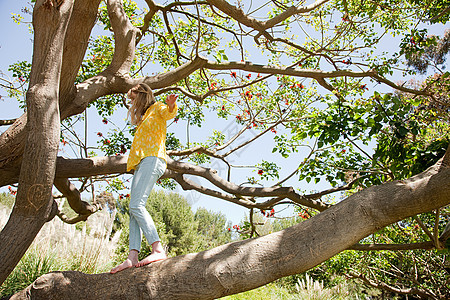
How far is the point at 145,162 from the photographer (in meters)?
2.37

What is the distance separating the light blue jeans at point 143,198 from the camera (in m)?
2.25

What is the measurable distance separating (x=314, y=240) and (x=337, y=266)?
4578 mm

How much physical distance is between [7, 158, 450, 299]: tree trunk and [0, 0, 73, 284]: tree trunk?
1.34 ft

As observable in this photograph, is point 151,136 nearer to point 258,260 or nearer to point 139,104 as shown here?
point 139,104

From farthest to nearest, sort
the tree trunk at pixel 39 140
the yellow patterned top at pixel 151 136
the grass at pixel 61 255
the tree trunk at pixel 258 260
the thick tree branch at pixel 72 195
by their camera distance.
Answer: the grass at pixel 61 255 → the thick tree branch at pixel 72 195 → the yellow patterned top at pixel 151 136 → the tree trunk at pixel 39 140 → the tree trunk at pixel 258 260

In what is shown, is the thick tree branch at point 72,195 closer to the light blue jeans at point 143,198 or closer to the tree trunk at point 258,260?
the light blue jeans at point 143,198

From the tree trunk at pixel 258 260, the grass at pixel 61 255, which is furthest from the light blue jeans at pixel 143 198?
the grass at pixel 61 255

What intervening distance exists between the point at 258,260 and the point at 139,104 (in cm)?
161

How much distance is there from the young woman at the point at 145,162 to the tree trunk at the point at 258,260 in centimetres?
19

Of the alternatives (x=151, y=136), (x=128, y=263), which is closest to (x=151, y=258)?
(x=128, y=263)

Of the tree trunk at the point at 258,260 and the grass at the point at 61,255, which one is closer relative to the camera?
the tree trunk at the point at 258,260

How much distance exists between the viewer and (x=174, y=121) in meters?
6.20

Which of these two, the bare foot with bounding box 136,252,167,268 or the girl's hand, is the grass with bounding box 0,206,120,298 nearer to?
the bare foot with bounding box 136,252,167,268

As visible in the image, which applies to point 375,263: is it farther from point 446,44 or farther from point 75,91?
point 446,44
